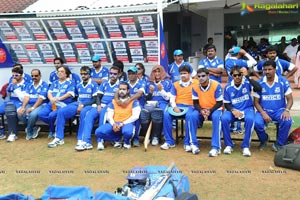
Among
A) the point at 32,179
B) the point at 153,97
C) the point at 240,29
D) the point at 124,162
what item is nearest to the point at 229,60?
the point at 153,97

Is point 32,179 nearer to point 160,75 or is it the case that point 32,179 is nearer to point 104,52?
point 160,75

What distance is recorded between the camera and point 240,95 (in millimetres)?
5734

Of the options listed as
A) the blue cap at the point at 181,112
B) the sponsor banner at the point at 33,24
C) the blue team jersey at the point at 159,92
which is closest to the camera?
the blue cap at the point at 181,112

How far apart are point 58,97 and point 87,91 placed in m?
0.57

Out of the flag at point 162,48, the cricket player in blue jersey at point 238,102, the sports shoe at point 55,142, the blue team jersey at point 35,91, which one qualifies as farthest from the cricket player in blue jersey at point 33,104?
the cricket player in blue jersey at point 238,102

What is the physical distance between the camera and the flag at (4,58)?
26.2 ft

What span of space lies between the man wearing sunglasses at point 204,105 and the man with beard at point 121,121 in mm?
953

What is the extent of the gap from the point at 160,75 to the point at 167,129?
1.04m

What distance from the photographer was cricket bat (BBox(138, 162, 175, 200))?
3.17 metres

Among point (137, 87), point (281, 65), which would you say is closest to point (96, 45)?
point (137, 87)

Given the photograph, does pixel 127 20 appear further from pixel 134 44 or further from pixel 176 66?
pixel 176 66

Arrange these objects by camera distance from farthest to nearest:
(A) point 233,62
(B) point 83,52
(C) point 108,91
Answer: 1. (B) point 83,52
2. (A) point 233,62
3. (C) point 108,91

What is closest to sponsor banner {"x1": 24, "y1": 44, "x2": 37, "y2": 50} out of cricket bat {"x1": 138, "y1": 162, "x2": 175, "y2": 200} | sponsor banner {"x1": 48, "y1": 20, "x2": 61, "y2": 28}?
sponsor banner {"x1": 48, "y1": 20, "x2": 61, "y2": 28}

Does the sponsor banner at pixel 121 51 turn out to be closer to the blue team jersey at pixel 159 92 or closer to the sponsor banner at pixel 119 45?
the sponsor banner at pixel 119 45
